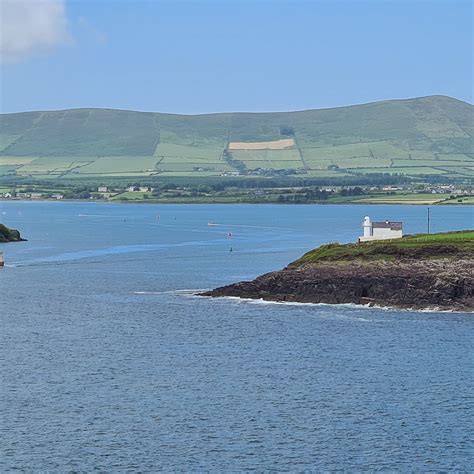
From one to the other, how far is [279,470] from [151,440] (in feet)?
13.4

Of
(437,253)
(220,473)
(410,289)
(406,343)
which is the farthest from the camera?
(437,253)

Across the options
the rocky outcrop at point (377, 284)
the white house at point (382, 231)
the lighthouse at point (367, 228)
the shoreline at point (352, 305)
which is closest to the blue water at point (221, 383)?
the shoreline at point (352, 305)

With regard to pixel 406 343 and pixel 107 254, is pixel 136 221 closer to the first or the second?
pixel 107 254

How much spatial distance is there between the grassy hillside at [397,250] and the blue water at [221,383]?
515cm

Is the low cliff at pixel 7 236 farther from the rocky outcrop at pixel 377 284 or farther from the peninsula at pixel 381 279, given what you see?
the rocky outcrop at pixel 377 284

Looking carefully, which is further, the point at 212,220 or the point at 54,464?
the point at 212,220

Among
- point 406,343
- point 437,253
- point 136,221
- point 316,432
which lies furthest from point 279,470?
point 136,221

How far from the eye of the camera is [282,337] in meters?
44.7

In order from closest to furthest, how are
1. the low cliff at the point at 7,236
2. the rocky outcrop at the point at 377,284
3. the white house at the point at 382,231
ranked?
the rocky outcrop at the point at 377,284, the white house at the point at 382,231, the low cliff at the point at 7,236

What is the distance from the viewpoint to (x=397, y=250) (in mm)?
58250

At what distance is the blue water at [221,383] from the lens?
93.7 feet

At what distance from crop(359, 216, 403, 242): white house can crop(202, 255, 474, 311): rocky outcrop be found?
12.3m

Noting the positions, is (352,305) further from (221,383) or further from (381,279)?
(221,383)

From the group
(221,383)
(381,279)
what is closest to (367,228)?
(381,279)
